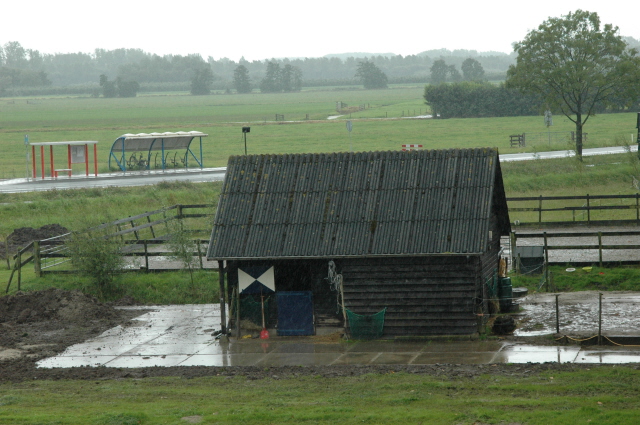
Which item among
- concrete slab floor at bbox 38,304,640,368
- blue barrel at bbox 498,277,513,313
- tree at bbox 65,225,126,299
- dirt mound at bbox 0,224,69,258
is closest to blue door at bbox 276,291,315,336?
concrete slab floor at bbox 38,304,640,368

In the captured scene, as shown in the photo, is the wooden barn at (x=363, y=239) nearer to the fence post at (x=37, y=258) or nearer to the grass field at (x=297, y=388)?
the grass field at (x=297, y=388)

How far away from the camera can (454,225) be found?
16.3 metres

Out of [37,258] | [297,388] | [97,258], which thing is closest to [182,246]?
[97,258]

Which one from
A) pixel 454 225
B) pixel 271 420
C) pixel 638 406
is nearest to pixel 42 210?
pixel 454 225

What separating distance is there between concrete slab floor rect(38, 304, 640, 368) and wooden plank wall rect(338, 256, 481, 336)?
409 millimetres

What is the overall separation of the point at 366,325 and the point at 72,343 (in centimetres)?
669

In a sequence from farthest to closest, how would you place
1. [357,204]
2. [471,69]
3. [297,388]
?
[471,69] → [357,204] → [297,388]

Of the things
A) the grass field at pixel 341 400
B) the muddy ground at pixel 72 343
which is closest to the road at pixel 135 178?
the muddy ground at pixel 72 343

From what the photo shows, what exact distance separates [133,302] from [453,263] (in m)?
9.98

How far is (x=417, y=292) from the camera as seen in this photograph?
16.3 m

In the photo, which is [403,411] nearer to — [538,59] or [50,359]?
[50,359]

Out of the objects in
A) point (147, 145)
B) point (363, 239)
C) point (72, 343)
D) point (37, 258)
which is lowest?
point (72, 343)

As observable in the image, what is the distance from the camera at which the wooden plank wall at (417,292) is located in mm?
16094

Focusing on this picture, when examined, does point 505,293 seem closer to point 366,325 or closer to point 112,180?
point 366,325
